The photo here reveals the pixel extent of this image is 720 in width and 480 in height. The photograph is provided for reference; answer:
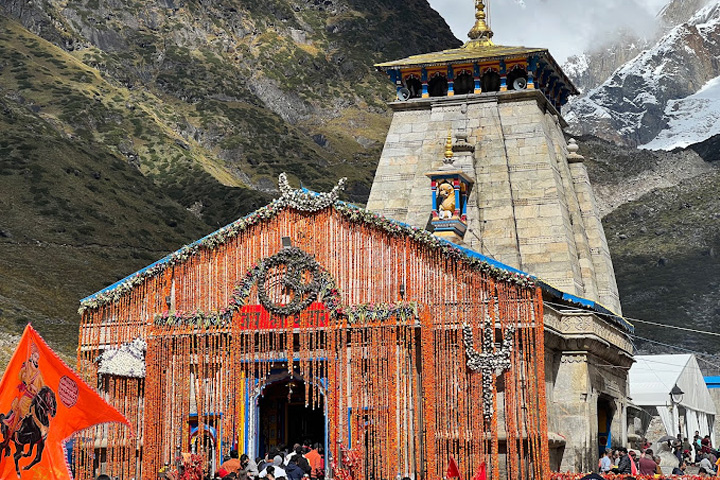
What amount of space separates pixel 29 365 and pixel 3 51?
114179mm

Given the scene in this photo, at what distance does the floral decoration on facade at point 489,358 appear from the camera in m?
24.6

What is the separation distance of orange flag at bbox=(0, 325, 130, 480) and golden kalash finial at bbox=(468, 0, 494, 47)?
22.3 metres

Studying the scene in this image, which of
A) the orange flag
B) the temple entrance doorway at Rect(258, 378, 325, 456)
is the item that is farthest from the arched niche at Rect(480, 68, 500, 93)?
the orange flag

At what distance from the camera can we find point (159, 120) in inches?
5108

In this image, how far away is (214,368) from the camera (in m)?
26.6

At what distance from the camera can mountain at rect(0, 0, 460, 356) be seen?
74.8 meters

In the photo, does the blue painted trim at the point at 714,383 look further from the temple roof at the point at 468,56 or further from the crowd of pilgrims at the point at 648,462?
the temple roof at the point at 468,56

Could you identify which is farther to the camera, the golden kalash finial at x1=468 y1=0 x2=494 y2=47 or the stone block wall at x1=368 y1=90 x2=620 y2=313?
the golden kalash finial at x1=468 y1=0 x2=494 y2=47

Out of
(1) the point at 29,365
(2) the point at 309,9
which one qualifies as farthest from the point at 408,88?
(2) the point at 309,9

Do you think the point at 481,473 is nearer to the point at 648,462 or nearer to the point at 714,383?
the point at 648,462

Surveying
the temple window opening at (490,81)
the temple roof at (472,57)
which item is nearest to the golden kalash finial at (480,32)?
the temple roof at (472,57)

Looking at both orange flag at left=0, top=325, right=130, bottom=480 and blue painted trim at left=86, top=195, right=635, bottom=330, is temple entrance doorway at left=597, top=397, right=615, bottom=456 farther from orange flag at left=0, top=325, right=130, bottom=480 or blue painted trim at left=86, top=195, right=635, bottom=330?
orange flag at left=0, top=325, right=130, bottom=480

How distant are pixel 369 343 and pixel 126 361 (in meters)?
6.11

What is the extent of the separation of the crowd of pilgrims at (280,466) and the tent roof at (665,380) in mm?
19315
